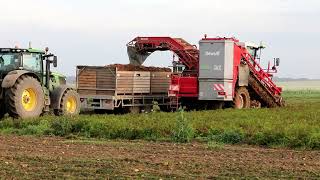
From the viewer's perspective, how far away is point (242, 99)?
26.5 meters

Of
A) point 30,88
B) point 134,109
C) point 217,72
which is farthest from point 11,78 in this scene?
point 217,72

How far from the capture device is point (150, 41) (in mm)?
27453

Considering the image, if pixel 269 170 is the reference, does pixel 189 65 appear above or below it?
above

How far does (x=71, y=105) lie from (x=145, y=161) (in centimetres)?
1079

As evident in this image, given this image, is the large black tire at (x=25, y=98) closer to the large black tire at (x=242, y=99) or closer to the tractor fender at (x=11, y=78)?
the tractor fender at (x=11, y=78)

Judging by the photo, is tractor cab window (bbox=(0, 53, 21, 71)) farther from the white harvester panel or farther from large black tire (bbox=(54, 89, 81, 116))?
the white harvester panel

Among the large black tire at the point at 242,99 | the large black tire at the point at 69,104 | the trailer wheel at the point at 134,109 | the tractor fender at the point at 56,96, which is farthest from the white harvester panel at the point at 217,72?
the tractor fender at the point at 56,96

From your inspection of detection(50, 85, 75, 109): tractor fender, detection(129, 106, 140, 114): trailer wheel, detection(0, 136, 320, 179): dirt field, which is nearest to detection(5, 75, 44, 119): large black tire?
detection(50, 85, 75, 109): tractor fender

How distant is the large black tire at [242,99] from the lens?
84.5 feet

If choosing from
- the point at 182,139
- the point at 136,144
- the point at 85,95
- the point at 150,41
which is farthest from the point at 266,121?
the point at 150,41

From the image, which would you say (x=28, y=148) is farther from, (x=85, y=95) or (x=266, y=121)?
(x=85, y=95)

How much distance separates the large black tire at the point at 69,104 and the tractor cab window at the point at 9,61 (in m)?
2.14

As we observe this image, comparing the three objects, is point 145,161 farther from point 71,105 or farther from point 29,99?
point 71,105

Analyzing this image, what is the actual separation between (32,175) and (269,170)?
377 centimetres
